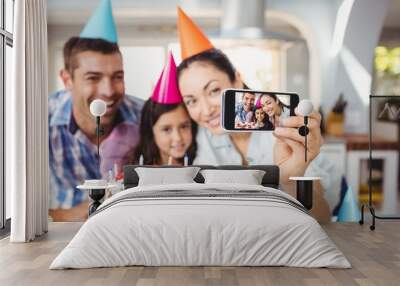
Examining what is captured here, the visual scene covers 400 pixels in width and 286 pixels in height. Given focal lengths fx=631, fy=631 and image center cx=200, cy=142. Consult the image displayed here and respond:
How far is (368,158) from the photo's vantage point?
7699 millimetres

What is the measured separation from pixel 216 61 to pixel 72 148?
6.56 feet

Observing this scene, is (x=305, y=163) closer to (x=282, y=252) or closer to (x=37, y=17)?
(x=282, y=252)

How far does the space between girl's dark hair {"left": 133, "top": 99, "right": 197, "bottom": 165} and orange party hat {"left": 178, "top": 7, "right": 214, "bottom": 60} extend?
65 centimetres

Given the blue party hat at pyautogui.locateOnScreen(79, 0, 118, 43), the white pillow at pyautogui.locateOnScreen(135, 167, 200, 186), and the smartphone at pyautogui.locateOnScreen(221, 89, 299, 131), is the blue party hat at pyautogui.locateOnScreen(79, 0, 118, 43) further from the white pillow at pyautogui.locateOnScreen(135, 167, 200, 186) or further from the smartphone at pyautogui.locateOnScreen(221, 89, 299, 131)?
the white pillow at pyautogui.locateOnScreen(135, 167, 200, 186)

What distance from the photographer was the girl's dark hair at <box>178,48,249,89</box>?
748 cm

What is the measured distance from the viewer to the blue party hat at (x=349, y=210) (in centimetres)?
757

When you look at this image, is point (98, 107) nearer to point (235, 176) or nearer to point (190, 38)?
point (190, 38)

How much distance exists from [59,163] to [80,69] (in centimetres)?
114

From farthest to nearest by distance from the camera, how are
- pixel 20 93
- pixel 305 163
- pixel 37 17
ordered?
1. pixel 305 163
2. pixel 37 17
3. pixel 20 93

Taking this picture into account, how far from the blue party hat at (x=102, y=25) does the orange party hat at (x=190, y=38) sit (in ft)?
2.60

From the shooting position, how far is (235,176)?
6.95 m

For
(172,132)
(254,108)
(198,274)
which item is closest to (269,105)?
(254,108)

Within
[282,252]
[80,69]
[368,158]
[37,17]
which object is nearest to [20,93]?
[37,17]

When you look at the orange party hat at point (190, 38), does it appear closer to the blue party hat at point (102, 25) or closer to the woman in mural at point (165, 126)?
the woman in mural at point (165, 126)
